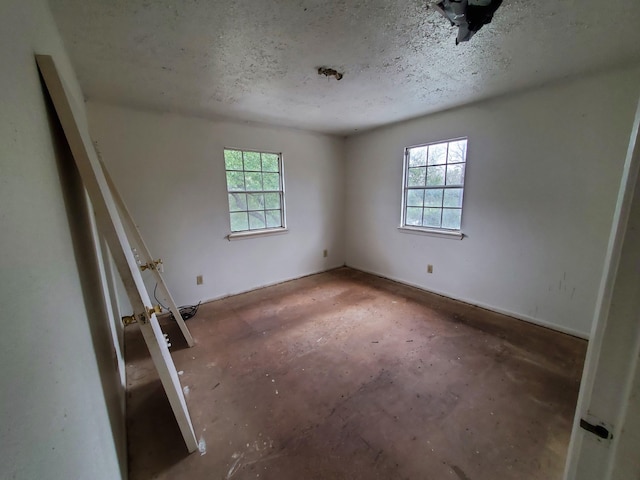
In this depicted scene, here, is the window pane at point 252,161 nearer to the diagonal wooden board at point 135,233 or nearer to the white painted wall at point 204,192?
the white painted wall at point 204,192

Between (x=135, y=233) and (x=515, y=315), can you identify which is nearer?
(x=135, y=233)

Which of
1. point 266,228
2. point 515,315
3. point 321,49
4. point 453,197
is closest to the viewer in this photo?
point 321,49

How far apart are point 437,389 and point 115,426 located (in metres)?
1.90

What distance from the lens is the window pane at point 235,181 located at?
3344 millimetres

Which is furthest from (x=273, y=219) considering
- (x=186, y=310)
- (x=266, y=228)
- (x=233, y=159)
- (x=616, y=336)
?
(x=616, y=336)

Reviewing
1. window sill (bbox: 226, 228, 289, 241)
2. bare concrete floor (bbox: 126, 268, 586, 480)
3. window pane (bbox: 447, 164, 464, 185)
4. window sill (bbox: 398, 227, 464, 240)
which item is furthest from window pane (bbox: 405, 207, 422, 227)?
window sill (bbox: 226, 228, 289, 241)

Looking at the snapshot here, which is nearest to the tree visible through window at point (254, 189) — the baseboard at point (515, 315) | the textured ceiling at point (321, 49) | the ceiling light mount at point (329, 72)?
the textured ceiling at point (321, 49)

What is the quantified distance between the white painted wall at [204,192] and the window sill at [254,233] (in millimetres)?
69

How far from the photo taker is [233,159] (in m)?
3.36

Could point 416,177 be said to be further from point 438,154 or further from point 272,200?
point 272,200

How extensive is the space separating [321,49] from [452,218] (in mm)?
2437

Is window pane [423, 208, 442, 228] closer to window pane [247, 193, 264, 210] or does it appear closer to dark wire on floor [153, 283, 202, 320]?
window pane [247, 193, 264, 210]

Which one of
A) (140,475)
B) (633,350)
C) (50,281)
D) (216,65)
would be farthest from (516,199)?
(140,475)

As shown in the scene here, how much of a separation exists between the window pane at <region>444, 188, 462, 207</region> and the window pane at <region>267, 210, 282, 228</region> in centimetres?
230
